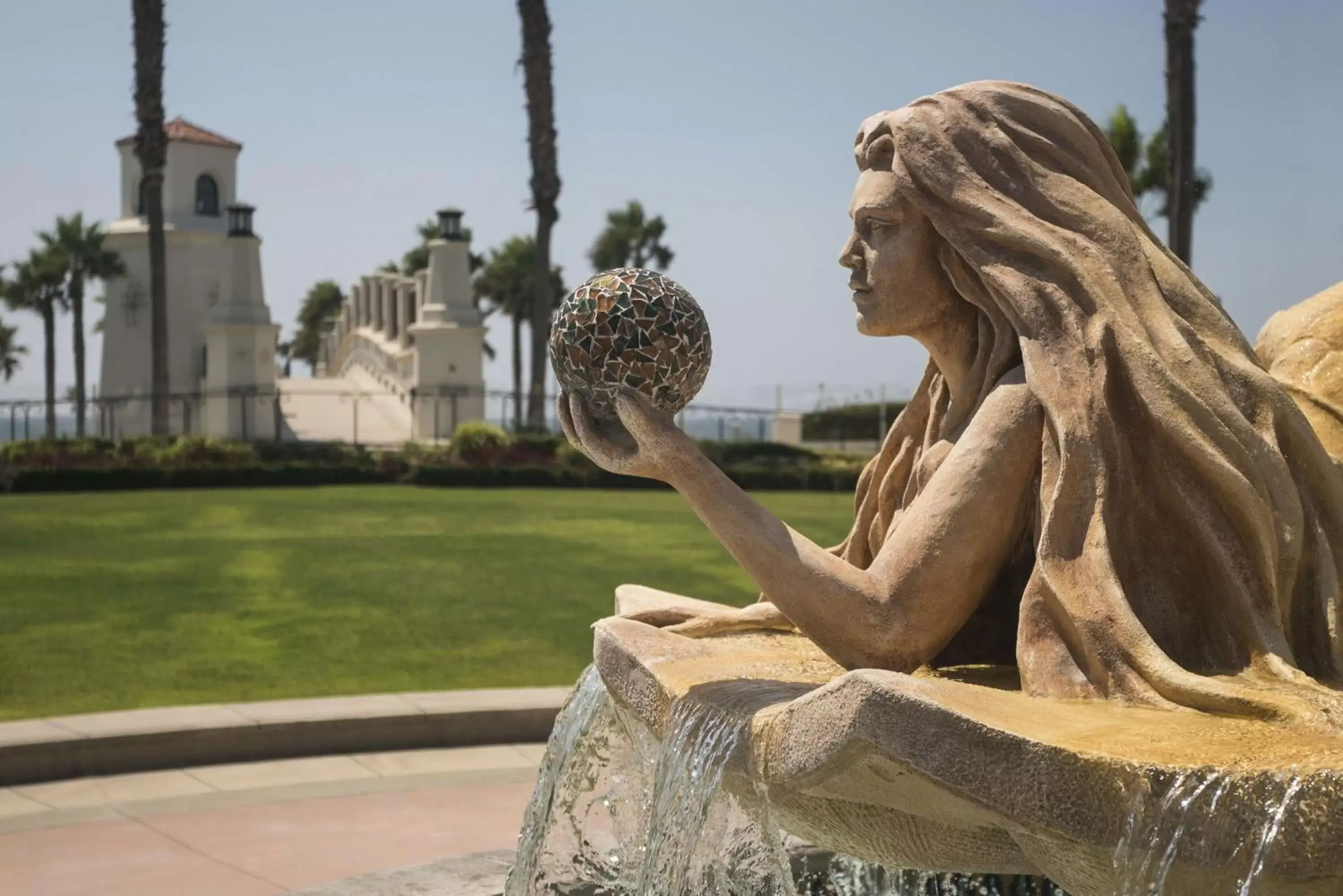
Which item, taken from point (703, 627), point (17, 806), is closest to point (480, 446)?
point (17, 806)

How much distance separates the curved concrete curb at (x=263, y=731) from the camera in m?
6.35

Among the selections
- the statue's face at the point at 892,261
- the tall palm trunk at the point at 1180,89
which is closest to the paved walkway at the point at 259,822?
the statue's face at the point at 892,261

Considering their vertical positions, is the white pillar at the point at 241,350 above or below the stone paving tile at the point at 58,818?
above

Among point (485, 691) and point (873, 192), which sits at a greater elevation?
point (873, 192)

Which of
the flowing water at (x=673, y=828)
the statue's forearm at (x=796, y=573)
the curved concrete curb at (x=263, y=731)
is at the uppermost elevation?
the statue's forearm at (x=796, y=573)

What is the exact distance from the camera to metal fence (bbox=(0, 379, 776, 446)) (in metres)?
33.9

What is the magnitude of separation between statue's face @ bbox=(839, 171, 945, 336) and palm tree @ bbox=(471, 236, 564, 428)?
2059 inches

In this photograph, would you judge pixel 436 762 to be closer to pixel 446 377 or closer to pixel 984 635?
pixel 984 635

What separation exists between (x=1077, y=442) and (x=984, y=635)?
2.04 ft

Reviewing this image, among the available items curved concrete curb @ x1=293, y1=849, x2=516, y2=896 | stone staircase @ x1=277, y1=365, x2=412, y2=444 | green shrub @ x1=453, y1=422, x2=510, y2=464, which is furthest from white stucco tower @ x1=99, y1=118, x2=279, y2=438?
curved concrete curb @ x1=293, y1=849, x2=516, y2=896

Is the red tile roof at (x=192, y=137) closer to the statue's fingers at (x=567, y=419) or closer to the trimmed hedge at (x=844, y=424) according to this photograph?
the trimmed hedge at (x=844, y=424)

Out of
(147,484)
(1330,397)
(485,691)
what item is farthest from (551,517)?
(1330,397)

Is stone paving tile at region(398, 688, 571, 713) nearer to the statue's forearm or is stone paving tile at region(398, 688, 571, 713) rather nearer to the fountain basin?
the statue's forearm

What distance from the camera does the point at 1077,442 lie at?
2.98 metres
